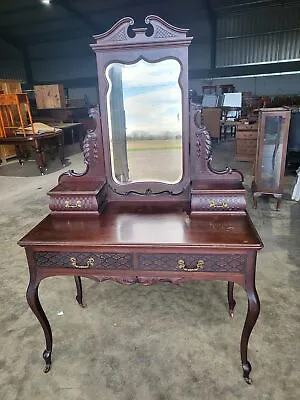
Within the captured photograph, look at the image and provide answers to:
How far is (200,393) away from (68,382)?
70 cm

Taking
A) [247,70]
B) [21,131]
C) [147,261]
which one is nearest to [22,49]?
[21,131]

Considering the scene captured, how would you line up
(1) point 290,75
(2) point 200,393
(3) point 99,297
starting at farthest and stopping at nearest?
(1) point 290,75 < (3) point 99,297 < (2) point 200,393

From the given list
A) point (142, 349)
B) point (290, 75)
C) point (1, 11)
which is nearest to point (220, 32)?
point (290, 75)

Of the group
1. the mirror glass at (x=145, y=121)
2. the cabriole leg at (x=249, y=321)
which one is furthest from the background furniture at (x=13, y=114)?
the cabriole leg at (x=249, y=321)

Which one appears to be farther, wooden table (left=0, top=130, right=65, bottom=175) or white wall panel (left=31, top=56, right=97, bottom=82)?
white wall panel (left=31, top=56, right=97, bottom=82)

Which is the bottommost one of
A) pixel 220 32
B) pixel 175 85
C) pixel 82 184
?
pixel 82 184

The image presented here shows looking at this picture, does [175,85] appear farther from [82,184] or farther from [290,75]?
[290,75]

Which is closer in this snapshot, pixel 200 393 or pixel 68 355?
pixel 200 393

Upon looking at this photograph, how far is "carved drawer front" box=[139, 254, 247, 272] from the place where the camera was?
4.36 feet

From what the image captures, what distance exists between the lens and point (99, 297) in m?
2.26

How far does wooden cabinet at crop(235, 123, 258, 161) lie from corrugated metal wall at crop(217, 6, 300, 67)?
261 inches

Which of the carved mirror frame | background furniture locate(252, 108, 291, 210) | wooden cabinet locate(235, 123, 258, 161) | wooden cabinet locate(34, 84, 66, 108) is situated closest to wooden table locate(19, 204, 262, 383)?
the carved mirror frame

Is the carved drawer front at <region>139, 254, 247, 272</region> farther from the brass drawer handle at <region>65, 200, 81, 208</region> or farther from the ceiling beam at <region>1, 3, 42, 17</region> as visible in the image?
the ceiling beam at <region>1, 3, 42, 17</region>

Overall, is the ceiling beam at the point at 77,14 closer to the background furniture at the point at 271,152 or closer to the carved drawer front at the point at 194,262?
the background furniture at the point at 271,152
